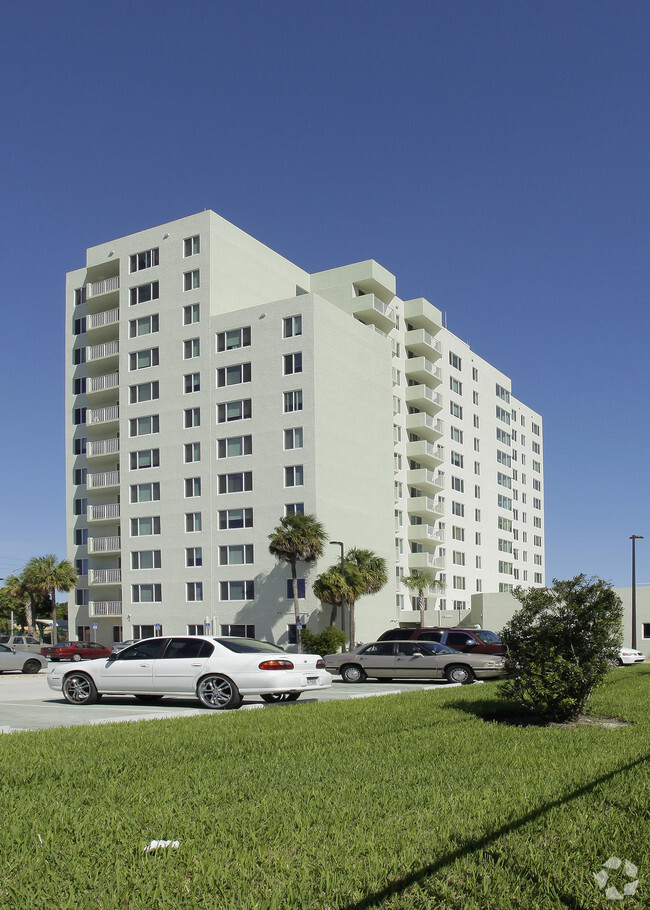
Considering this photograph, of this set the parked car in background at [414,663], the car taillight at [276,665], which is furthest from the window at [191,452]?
the car taillight at [276,665]

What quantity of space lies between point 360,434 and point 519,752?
47.6 meters

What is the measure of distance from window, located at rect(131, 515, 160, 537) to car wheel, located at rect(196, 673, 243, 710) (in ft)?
134

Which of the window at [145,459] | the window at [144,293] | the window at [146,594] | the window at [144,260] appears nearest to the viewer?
the window at [146,594]

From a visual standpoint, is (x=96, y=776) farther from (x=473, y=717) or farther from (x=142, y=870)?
(x=473, y=717)

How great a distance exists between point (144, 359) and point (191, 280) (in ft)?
21.4

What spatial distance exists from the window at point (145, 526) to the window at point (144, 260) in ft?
58.0

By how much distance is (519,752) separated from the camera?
9977mm

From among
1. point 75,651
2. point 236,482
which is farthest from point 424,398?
point 75,651

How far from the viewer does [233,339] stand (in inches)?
2203

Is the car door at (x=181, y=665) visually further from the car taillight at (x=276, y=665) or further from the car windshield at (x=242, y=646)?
the car taillight at (x=276, y=665)

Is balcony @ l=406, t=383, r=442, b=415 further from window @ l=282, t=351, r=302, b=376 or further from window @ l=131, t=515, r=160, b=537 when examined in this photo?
window @ l=131, t=515, r=160, b=537

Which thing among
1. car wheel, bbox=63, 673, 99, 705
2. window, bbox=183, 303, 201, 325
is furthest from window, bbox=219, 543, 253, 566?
car wheel, bbox=63, 673, 99, 705

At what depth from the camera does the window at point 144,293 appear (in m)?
59.5

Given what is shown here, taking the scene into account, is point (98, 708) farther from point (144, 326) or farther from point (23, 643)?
point (144, 326)
